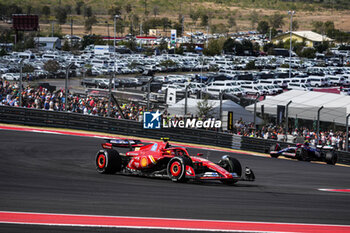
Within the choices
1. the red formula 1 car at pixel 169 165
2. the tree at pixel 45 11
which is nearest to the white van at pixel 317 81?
the red formula 1 car at pixel 169 165

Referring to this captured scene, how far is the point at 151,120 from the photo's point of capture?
888 inches

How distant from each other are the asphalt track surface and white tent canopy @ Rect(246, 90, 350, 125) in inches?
328

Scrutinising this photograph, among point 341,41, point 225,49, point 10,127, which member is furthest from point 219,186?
point 341,41

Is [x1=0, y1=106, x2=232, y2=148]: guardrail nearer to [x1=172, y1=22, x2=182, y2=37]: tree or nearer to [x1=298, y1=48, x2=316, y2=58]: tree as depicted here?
[x1=298, y1=48, x2=316, y2=58]: tree

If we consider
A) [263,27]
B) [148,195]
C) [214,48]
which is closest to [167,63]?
[214,48]

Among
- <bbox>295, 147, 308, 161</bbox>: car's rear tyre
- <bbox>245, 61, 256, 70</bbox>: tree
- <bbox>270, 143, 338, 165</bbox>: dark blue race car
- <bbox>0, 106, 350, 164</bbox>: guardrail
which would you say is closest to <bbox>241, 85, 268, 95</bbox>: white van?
<bbox>245, 61, 256, 70</bbox>: tree

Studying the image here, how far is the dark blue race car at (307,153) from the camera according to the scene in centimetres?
2073

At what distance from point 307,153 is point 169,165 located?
424 inches

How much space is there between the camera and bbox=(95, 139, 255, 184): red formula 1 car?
37.3ft

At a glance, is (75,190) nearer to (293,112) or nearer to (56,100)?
(56,100)

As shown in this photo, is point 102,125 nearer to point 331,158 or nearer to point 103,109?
point 103,109

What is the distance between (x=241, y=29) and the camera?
144 meters

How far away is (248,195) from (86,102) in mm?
14343

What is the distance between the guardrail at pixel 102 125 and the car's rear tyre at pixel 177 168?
1106 cm
